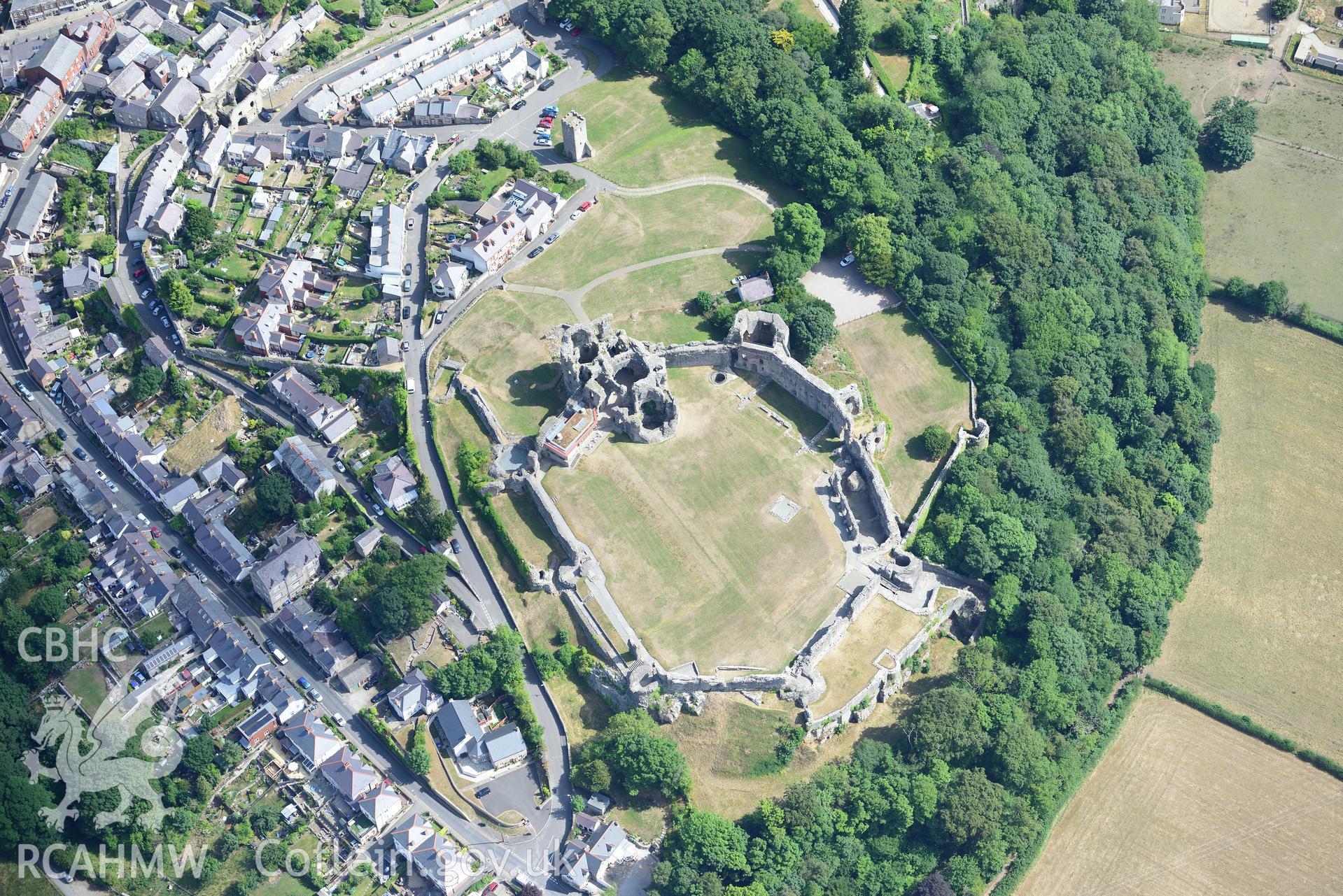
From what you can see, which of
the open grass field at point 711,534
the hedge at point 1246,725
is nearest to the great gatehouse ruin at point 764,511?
the open grass field at point 711,534

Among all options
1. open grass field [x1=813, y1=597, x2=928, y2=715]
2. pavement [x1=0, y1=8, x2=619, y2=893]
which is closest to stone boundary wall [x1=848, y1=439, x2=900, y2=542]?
open grass field [x1=813, y1=597, x2=928, y2=715]

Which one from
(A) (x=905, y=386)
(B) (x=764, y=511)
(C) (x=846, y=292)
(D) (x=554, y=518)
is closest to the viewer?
(D) (x=554, y=518)

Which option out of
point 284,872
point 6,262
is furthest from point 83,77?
point 284,872

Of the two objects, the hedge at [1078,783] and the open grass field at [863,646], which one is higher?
the open grass field at [863,646]

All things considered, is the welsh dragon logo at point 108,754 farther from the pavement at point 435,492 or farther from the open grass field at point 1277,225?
the open grass field at point 1277,225

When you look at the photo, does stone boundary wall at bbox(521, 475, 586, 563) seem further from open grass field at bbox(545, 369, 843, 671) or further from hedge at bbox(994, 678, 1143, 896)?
hedge at bbox(994, 678, 1143, 896)

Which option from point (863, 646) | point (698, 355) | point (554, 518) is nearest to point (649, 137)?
point (698, 355)

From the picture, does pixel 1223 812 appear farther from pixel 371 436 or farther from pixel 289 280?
pixel 289 280

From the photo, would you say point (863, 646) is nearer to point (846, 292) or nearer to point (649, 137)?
point (846, 292)
